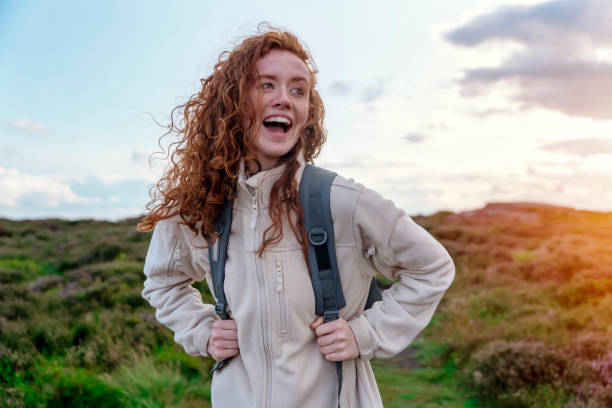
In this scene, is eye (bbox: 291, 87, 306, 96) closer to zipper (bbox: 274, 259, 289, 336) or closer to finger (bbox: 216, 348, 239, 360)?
zipper (bbox: 274, 259, 289, 336)

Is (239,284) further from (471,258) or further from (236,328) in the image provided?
(471,258)

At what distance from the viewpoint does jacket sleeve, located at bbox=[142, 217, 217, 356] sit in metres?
2.43

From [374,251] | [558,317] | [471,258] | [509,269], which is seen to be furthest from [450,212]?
[374,251]

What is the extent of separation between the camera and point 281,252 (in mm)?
2070

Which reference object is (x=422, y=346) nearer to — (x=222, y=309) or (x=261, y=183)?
(x=222, y=309)

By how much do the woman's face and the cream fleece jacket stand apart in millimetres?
124

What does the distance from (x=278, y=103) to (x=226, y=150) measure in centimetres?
32

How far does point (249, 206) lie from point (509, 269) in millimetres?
10558

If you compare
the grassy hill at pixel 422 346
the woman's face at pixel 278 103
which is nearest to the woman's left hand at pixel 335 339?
the woman's face at pixel 278 103

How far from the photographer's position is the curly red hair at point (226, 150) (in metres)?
2.13

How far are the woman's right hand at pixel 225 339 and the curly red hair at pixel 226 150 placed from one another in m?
0.39

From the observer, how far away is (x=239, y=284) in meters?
2.12

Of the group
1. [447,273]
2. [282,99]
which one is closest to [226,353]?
[447,273]

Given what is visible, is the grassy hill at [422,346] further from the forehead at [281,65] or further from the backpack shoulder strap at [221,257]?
the forehead at [281,65]
